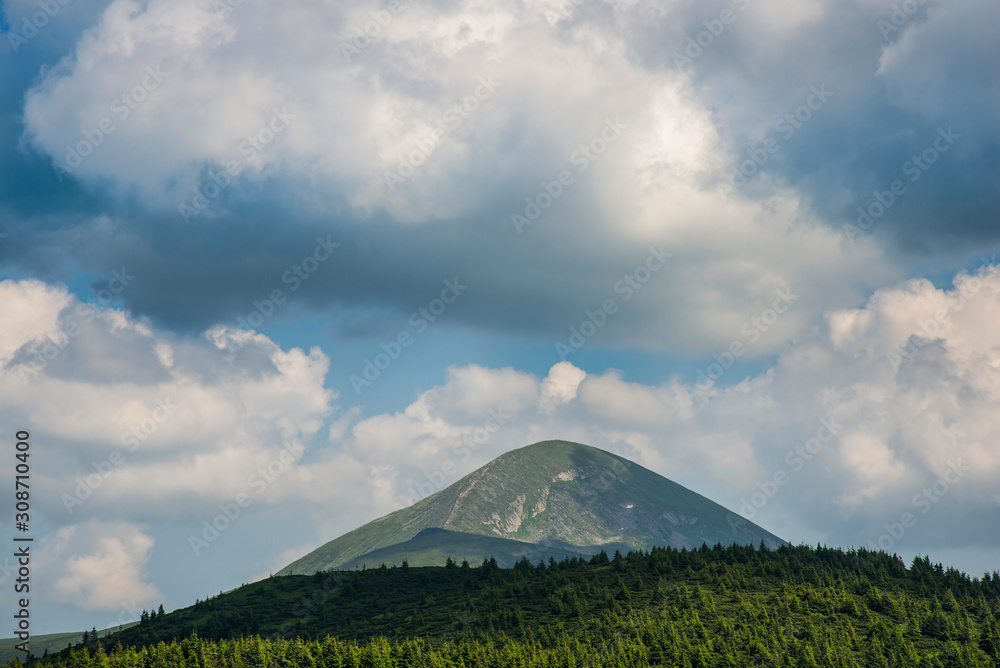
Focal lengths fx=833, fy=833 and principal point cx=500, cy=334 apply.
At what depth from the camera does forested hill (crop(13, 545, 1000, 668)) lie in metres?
135

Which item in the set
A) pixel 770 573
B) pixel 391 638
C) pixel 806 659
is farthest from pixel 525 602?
pixel 806 659

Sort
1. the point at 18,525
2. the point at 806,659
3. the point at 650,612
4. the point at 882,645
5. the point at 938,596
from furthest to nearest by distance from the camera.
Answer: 1. the point at 938,596
2. the point at 650,612
3. the point at 882,645
4. the point at 806,659
5. the point at 18,525

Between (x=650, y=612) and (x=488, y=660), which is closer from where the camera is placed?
(x=488, y=660)

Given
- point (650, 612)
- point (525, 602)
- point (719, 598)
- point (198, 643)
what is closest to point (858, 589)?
point (719, 598)

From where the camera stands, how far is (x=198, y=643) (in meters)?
142

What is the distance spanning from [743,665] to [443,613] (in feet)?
258

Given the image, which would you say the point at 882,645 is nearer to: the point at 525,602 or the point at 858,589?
the point at 858,589

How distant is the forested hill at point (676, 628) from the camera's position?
135125mm

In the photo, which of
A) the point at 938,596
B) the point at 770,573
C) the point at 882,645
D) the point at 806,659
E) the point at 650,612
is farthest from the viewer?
the point at 770,573

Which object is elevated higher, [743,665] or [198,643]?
[198,643]

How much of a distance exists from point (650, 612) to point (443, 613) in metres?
50.6

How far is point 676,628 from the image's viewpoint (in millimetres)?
A: 151375

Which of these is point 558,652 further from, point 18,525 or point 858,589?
point 18,525

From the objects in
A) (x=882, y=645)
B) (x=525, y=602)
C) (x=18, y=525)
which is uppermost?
(x=18, y=525)
